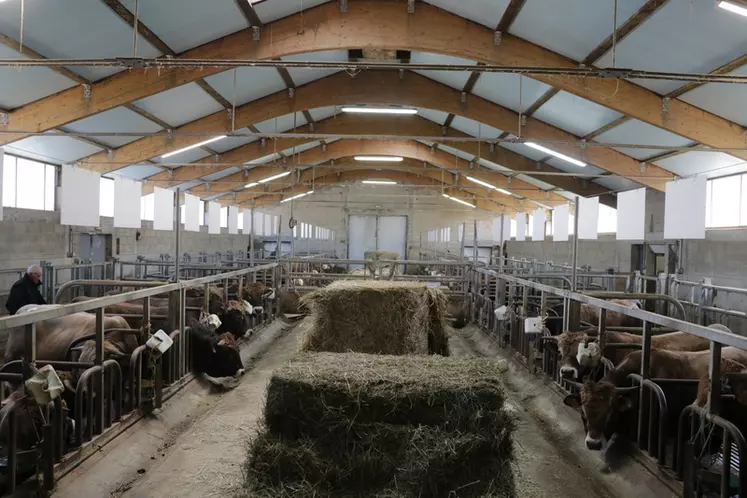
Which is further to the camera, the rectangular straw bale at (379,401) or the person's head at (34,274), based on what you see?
the person's head at (34,274)

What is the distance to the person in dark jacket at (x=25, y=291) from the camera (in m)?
6.66

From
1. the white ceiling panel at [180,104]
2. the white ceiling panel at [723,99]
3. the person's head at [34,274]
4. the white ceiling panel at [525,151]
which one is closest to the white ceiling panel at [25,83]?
the white ceiling panel at [180,104]

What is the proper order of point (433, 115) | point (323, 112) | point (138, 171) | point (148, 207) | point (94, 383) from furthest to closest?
1. point (148, 207)
2. point (138, 171)
3. point (323, 112)
4. point (433, 115)
5. point (94, 383)

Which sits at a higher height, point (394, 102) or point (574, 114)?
point (394, 102)

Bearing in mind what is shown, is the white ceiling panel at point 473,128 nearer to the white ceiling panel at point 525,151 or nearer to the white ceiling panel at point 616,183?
the white ceiling panel at point 525,151

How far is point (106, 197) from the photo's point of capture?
46.1ft

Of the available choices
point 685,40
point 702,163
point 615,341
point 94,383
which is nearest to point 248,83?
point 94,383

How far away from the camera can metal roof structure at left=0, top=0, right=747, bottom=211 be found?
262 inches

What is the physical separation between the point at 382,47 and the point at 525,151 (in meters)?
8.59

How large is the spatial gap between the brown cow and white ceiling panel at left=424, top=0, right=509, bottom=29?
4884 millimetres

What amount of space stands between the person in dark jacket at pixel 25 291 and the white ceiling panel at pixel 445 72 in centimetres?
763

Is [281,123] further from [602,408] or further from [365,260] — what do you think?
[602,408]

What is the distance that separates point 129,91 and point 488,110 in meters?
7.45

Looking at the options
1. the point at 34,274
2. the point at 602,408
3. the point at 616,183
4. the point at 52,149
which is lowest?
the point at 602,408
